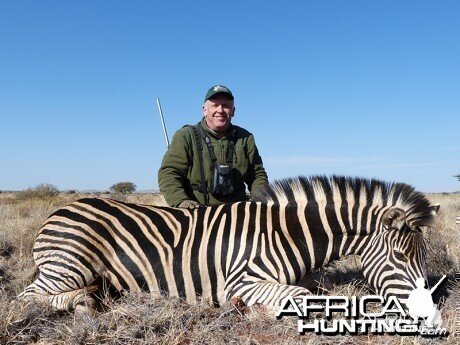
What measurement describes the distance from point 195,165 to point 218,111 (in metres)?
0.66

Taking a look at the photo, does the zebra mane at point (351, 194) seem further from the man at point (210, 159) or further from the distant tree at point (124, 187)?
the distant tree at point (124, 187)

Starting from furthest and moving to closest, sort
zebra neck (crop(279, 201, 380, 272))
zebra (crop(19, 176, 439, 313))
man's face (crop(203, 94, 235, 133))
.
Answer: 1. man's face (crop(203, 94, 235, 133))
2. zebra neck (crop(279, 201, 380, 272))
3. zebra (crop(19, 176, 439, 313))

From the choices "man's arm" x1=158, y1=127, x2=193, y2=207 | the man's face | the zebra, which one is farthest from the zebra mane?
the man's face

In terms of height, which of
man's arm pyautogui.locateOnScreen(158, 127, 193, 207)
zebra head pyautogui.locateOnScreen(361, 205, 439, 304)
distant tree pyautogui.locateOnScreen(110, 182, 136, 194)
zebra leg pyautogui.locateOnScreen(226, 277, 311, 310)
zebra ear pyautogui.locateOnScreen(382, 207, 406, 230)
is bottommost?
distant tree pyautogui.locateOnScreen(110, 182, 136, 194)

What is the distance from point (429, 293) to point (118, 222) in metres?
2.22

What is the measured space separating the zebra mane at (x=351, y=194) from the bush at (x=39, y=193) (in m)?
15.3

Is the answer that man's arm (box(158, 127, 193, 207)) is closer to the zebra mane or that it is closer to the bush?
the zebra mane

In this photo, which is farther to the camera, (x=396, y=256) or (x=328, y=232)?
(x=328, y=232)

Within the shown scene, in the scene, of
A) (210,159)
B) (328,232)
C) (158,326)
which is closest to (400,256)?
(328,232)

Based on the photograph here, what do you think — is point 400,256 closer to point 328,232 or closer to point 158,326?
point 328,232

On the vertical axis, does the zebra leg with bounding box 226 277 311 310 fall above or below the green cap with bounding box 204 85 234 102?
below

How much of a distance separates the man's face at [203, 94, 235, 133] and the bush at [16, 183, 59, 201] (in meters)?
13.8

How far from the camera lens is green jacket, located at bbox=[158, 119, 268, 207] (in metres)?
4.69

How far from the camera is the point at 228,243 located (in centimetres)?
320
